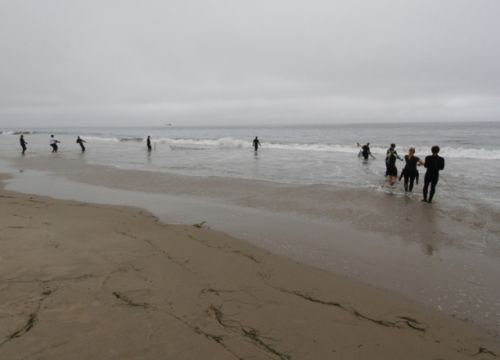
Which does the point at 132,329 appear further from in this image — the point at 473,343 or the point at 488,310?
the point at 488,310

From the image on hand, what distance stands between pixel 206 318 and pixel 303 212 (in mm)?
6144

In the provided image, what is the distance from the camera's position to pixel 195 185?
44.2 ft

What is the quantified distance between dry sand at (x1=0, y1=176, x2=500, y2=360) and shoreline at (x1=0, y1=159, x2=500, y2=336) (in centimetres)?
63

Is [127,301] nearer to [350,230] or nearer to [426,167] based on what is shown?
[350,230]

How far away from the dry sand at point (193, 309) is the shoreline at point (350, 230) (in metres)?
0.63

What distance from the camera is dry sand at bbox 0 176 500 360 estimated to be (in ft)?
9.76

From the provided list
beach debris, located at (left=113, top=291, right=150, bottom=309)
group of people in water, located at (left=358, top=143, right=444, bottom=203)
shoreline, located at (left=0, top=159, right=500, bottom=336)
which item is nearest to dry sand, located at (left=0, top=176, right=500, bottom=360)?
beach debris, located at (left=113, top=291, right=150, bottom=309)

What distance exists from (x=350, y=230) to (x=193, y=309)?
198 inches

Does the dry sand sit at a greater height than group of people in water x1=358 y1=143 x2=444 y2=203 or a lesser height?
lesser

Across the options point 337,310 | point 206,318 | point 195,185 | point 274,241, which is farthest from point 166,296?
point 195,185

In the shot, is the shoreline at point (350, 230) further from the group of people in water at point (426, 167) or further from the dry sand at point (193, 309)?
the group of people in water at point (426, 167)

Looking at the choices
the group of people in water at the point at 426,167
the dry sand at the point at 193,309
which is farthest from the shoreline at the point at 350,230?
the group of people in water at the point at 426,167

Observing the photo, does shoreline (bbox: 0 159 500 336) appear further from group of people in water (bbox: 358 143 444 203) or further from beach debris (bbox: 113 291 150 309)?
beach debris (bbox: 113 291 150 309)

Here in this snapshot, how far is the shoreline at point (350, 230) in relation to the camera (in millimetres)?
4828
